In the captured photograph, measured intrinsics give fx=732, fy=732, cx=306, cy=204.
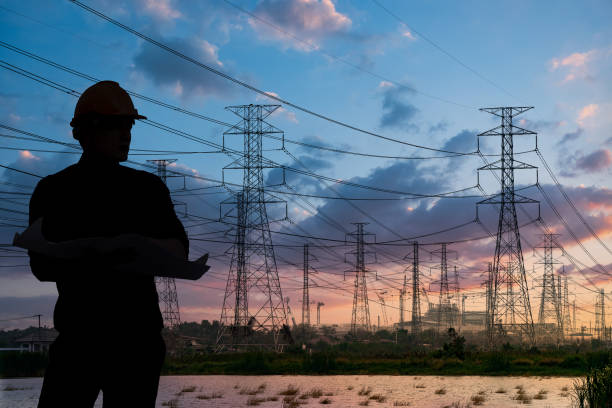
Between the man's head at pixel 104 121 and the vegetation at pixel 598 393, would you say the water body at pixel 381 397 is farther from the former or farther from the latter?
the man's head at pixel 104 121

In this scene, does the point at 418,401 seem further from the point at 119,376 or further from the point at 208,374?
the point at 208,374

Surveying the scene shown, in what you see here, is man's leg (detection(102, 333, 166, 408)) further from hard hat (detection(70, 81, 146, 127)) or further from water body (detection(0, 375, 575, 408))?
water body (detection(0, 375, 575, 408))

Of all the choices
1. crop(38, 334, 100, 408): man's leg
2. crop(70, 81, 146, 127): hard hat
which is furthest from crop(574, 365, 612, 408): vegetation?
crop(70, 81, 146, 127): hard hat

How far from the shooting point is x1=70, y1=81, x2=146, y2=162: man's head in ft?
12.3

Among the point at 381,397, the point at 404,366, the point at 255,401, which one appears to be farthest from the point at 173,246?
the point at 404,366

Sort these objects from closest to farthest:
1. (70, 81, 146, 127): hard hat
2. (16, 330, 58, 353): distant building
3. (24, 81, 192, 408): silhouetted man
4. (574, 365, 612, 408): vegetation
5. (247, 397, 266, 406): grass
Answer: (24, 81, 192, 408): silhouetted man, (70, 81, 146, 127): hard hat, (574, 365, 612, 408): vegetation, (247, 397, 266, 406): grass, (16, 330, 58, 353): distant building

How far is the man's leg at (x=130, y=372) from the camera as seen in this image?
3.55 meters

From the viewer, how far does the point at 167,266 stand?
354cm

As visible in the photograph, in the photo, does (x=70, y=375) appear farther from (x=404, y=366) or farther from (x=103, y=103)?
(x=404, y=366)

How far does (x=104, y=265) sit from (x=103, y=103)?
878 millimetres

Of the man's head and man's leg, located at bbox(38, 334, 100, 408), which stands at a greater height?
the man's head

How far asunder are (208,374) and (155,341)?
42406 mm

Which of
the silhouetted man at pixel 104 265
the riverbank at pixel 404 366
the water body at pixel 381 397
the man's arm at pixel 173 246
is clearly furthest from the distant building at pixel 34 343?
the man's arm at pixel 173 246

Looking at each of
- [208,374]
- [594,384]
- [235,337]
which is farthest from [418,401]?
[235,337]
